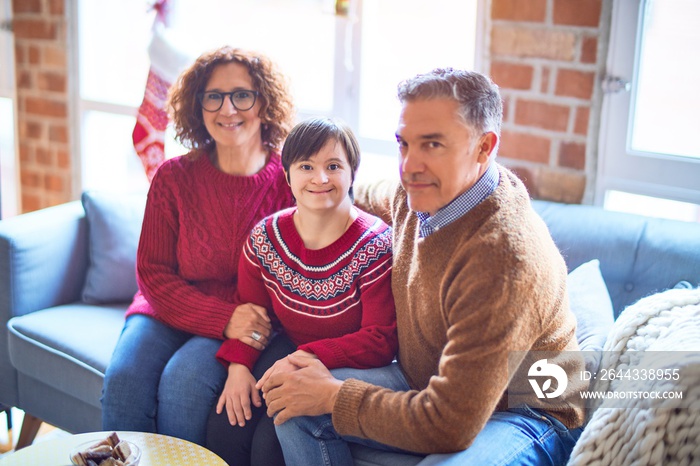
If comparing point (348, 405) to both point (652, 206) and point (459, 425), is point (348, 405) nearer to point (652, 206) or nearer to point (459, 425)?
point (459, 425)

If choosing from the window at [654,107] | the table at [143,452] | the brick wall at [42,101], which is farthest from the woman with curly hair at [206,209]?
the brick wall at [42,101]

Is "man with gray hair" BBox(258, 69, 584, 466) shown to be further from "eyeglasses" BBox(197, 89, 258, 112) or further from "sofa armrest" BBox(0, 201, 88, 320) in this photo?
"sofa armrest" BBox(0, 201, 88, 320)

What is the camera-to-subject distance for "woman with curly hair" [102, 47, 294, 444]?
6.59ft

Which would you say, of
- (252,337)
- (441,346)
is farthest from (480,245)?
(252,337)

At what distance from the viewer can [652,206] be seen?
7.63 feet

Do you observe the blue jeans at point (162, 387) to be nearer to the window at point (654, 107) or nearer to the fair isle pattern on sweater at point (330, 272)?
the fair isle pattern on sweater at point (330, 272)

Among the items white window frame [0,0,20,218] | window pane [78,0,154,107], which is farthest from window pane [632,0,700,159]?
white window frame [0,0,20,218]

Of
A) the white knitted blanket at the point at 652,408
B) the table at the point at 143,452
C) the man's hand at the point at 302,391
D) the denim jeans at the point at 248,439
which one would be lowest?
the denim jeans at the point at 248,439

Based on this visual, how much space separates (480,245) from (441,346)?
0.26m

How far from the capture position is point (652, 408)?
1.43 metres

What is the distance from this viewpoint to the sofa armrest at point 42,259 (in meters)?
2.43

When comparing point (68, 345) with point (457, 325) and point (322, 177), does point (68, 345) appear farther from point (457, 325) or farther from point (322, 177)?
point (457, 325)

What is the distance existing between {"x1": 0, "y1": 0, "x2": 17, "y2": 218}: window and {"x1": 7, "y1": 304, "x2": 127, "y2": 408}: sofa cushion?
4.74 feet

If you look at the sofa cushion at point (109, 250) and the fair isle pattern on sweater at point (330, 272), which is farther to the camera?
the sofa cushion at point (109, 250)
